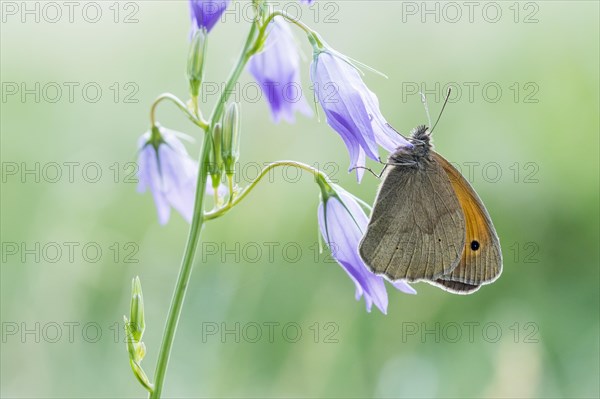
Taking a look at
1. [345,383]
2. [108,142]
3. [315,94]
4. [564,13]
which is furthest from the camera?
[564,13]

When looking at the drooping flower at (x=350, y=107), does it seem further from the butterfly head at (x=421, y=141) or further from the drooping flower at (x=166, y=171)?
the drooping flower at (x=166, y=171)

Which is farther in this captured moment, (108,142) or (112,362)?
(108,142)

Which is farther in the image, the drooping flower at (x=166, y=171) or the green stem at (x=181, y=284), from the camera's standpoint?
the drooping flower at (x=166, y=171)

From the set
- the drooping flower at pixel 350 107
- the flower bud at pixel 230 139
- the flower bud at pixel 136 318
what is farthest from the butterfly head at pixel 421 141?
the flower bud at pixel 136 318

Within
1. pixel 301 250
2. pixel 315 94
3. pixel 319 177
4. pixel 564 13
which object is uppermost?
pixel 564 13

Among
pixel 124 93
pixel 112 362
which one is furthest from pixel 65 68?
pixel 112 362

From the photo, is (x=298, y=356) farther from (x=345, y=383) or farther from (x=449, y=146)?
(x=449, y=146)

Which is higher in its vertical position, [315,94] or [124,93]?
[124,93]
